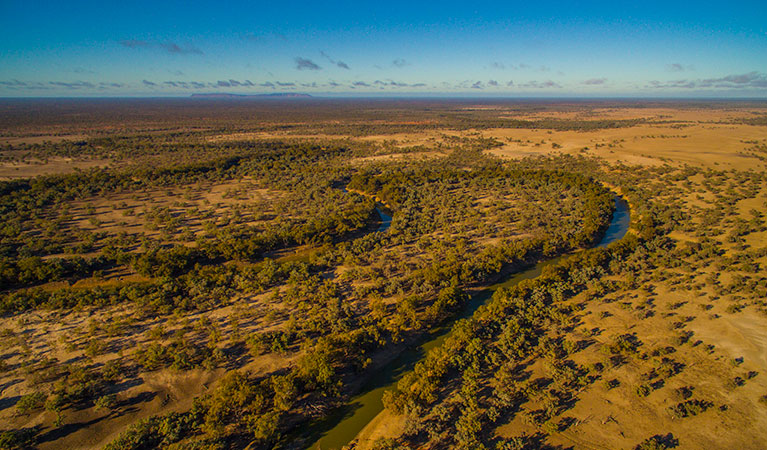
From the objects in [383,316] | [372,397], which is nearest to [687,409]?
[372,397]

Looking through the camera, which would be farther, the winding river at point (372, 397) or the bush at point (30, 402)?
the bush at point (30, 402)

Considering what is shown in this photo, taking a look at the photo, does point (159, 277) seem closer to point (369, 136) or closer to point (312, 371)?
point (312, 371)

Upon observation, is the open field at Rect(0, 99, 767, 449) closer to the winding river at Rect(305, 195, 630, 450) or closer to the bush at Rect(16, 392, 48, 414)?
the bush at Rect(16, 392, 48, 414)

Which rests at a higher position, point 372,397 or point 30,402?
point 30,402

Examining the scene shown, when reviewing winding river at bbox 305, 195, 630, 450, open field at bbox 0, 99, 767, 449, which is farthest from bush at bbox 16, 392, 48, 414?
winding river at bbox 305, 195, 630, 450

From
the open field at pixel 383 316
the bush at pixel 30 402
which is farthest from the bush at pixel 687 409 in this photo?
the bush at pixel 30 402

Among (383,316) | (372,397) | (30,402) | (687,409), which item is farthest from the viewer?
(383,316)

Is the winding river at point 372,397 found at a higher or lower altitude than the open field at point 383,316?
lower

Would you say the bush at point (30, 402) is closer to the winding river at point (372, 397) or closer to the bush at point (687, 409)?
the winding river at point (372, 397)

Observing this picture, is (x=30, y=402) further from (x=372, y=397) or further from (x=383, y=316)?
(x=383, y=316)

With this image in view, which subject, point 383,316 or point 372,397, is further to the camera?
point 383,316
